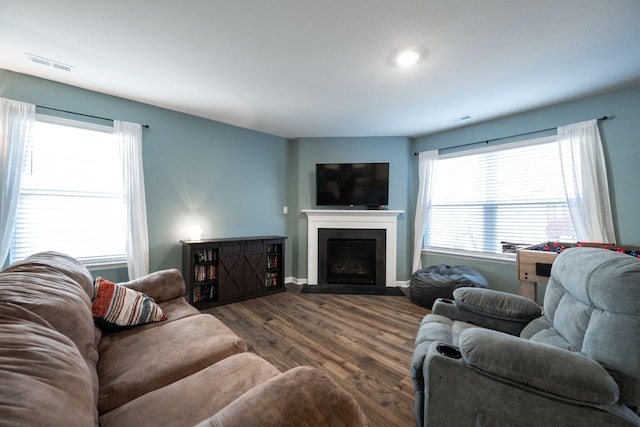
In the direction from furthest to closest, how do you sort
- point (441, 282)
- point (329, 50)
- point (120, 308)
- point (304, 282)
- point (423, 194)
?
point (304, 282), point (423, 194), point (441, 282), point (329, 50), point (120, 308)

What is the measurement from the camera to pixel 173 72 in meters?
2.30

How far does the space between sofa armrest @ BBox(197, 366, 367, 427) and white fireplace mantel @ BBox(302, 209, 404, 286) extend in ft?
11.0

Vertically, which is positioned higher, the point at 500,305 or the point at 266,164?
the point at 266,164

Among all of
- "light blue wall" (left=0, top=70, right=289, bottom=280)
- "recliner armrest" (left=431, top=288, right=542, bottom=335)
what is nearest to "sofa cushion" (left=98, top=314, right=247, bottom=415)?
"recliner armrest" (left=431, top=288, right=542, bottom=335)

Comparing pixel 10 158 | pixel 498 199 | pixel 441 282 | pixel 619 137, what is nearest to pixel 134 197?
pixel 10 158

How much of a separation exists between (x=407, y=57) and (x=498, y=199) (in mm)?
2503

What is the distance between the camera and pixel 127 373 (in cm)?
111

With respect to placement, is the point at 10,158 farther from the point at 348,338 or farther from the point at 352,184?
the point at 352,184

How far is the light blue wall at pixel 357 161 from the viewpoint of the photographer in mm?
4121

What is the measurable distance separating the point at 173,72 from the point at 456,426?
10.9 ft

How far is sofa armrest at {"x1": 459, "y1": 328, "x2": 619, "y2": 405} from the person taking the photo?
2.91 ft

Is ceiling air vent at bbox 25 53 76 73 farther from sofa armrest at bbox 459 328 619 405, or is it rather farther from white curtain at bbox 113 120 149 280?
sofa armrest at bbox 459 328 619 405

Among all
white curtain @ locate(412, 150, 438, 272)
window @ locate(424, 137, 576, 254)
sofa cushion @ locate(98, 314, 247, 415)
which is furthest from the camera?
white curtain @ locate(412, 150, 438, 272)

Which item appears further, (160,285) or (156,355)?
(160,285)
